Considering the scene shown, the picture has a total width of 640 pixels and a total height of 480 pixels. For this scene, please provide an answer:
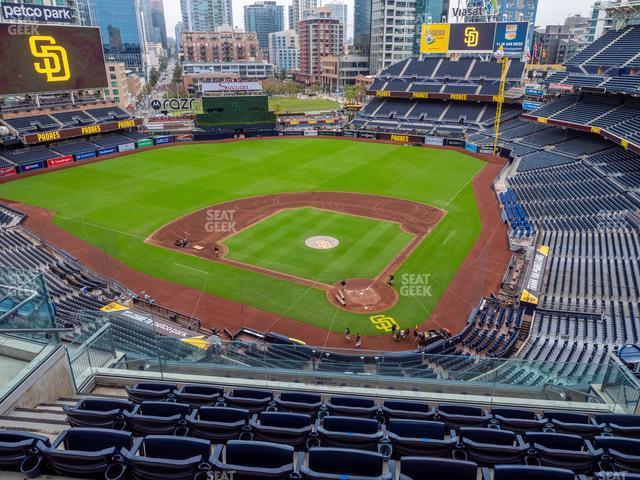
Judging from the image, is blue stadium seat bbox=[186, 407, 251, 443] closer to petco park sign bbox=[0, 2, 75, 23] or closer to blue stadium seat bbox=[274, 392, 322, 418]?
blue stadium seat bbox=[274, 392, 322, 418]

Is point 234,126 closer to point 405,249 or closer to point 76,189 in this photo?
point 76,189

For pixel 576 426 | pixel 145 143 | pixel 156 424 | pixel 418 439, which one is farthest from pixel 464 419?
pixel 145 143

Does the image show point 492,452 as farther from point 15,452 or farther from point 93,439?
point 15,452

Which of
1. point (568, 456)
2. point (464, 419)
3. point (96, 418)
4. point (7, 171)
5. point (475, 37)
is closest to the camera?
point (568, 456)

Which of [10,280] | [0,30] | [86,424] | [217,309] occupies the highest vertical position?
[0,30]

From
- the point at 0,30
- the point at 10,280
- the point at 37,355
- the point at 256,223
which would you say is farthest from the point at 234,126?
the point at 37,355
